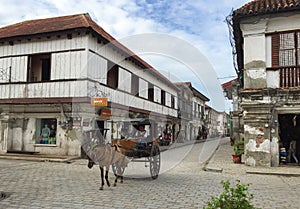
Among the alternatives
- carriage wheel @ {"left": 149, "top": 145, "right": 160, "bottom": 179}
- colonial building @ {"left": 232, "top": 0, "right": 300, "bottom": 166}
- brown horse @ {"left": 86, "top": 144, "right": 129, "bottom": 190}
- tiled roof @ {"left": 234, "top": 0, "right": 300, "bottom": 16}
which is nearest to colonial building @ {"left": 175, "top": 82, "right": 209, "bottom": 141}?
tiled roof @ {"left": 234, "top": 0, "right": 300, "bottom": 16}

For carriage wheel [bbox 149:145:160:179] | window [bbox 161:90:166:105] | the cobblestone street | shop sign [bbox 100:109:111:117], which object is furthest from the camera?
window [bbox 161:90:166:105]

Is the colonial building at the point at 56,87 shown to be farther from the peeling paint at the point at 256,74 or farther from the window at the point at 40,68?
the peeling paint at the point at 256,74

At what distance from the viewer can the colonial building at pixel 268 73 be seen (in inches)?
474

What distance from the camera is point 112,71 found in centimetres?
1927

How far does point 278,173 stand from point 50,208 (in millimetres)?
8413

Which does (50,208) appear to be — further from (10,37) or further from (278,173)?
(10,37)

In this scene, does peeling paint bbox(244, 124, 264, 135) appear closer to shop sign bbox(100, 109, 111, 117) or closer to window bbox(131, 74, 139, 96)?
shop sign bbox(100, 109, 111, 117)

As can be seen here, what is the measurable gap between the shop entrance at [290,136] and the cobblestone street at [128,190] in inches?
139

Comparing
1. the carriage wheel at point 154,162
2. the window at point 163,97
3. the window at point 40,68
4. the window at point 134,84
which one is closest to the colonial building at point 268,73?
the carriage wheel at point 154,162

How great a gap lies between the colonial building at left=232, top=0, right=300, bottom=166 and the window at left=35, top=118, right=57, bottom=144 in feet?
33.6

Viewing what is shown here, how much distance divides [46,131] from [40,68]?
167 inches

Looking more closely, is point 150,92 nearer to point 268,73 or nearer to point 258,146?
point 268,73

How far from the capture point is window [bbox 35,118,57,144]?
1603 cm

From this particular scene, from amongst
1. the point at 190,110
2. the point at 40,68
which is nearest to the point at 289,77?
the point at 40,68
